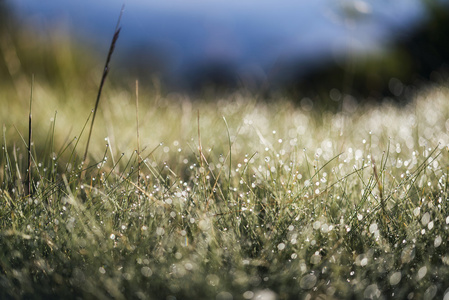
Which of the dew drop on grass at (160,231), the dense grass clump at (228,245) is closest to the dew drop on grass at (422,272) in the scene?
the dense grass clump at (228,245)

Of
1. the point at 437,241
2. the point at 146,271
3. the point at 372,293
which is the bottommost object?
the point at 146,271

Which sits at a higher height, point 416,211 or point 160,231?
point 416,211

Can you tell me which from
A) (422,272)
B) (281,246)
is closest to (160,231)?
(281,246)

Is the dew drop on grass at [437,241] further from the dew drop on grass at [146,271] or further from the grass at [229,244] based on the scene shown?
the dew drop on grass at [146,271]

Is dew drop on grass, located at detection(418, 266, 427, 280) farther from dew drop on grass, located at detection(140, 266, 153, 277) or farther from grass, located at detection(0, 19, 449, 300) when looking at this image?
dew drop on grass, located at detection(140, 266, 153, 277)

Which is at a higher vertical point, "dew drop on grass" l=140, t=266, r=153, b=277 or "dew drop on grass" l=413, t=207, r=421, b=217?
"dew drop on grass" l=413, t=207, r=421, b=217

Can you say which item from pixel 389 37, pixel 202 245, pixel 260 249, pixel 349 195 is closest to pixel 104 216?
pixel 202 245

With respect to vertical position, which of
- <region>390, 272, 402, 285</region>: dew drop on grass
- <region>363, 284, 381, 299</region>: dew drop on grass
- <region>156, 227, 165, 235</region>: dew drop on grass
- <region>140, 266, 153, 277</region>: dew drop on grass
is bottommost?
<region>140, 266, 153, 277</region>: dew drop on grass

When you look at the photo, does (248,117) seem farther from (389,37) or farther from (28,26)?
(389,37)

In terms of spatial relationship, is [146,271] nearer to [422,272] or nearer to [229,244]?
[229,244]

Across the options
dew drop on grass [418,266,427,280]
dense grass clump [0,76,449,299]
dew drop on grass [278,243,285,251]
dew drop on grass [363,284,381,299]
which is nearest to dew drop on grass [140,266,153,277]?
dense grass clump [0,76,449,299]
